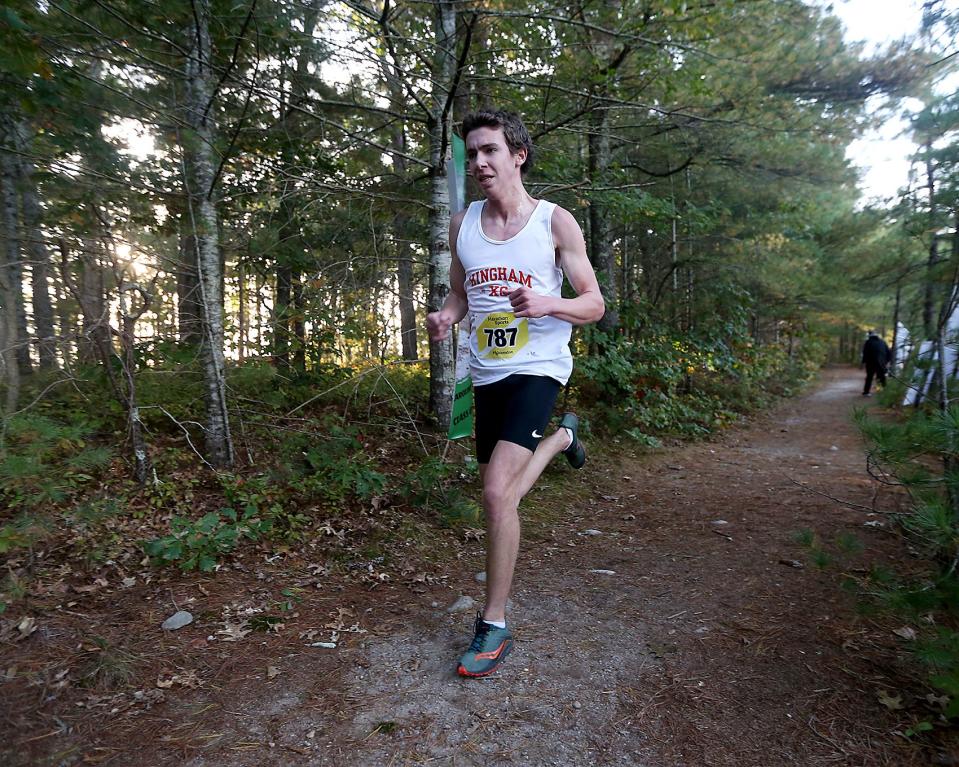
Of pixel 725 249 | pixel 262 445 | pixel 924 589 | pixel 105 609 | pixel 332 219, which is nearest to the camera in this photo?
pixel 924 589

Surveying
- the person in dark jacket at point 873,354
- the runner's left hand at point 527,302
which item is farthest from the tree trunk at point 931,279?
the person in dark jacket at point 873,354

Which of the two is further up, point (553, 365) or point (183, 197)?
point (183, 197)

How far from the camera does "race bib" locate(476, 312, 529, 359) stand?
2367mm

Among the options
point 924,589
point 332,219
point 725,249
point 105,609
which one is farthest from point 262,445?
point 725,249

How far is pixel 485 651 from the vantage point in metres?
2.20

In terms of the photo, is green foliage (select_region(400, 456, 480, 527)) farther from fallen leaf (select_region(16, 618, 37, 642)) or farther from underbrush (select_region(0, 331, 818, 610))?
fallen leaf (select_region(16, 618, 37, 642))

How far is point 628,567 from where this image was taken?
330cm

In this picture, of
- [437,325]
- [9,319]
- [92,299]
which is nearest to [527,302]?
[437,325]

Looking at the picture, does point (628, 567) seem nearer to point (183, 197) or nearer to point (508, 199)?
point (508, 199)

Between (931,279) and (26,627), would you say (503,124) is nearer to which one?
(931,279)

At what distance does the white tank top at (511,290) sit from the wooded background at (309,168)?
184 centimetres

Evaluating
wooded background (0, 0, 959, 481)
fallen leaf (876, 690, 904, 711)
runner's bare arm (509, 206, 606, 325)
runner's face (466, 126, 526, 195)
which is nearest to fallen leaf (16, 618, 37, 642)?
wooded background (0, 0, 959, 481)

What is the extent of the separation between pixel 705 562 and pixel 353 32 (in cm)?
452

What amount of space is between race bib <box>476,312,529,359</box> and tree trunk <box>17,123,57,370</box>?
8.65 ft
